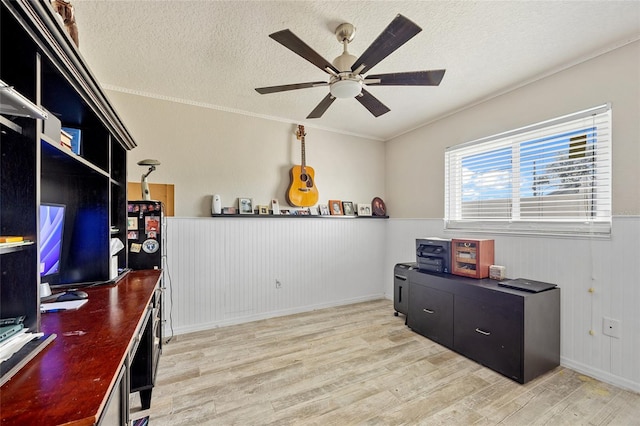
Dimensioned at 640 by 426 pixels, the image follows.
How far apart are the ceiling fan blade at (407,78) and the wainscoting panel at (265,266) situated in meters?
2.05

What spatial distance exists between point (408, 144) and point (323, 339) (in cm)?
280

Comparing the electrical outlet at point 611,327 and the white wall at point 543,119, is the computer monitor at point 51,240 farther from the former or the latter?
the electrical outlet at point 611,327

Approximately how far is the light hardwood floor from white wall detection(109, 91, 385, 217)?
154 cm

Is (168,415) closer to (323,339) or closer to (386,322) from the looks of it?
(323,339)

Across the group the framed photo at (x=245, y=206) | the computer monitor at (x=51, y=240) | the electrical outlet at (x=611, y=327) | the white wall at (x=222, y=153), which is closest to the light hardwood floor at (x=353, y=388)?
the electrical outlet at (x=611, y=327)

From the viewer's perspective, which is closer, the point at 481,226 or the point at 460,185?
the point at 481,226

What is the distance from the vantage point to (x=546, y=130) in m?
2.41

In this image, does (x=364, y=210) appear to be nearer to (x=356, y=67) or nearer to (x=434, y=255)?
(x=434, y=255)

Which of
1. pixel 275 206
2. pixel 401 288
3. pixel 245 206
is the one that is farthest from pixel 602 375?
pixel 245 206

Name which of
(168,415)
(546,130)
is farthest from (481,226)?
(168,415)

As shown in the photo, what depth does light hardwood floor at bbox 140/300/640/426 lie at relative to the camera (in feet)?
5.48

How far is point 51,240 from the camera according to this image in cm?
146


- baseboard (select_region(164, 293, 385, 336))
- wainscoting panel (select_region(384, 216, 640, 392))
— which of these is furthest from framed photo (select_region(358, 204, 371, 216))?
wainscoting panel (select_region(384, 216, 640, 392))

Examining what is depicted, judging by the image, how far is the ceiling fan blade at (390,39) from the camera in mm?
1318
